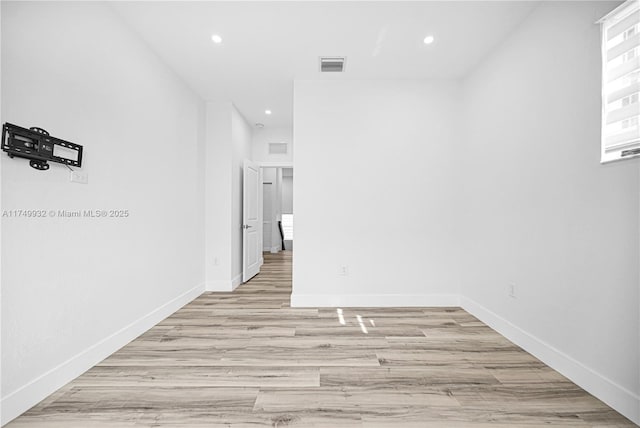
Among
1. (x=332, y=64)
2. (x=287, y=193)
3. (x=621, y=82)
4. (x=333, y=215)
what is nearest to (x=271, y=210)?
(x=287, y=193)

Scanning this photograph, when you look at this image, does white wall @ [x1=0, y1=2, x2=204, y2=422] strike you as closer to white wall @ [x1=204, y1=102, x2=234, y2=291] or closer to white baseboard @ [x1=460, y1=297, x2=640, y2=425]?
white wall @ [x1=204, y1=102, x2=234, y2=291]

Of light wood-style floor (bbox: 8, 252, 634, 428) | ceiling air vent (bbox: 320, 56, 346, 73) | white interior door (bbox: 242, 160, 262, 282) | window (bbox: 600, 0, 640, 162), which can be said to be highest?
ceiling air vent (bbox: 320, 56, 346, 73)

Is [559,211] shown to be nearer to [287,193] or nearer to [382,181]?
[382,181]

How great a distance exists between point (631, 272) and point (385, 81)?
282 centimetres

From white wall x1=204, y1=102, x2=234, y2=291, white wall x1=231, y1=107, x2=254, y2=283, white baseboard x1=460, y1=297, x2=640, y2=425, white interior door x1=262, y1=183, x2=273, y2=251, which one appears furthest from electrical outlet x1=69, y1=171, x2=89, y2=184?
white interior door x1=262, y1=183, x2=273, y2=251

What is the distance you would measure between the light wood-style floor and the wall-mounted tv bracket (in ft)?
4.48

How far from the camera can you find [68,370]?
1.95 meters

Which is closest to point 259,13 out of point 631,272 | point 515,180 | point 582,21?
point 582,21

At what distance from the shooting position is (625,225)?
1688 mm

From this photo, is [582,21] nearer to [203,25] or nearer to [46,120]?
[203,25]

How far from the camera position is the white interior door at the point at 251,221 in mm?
4762

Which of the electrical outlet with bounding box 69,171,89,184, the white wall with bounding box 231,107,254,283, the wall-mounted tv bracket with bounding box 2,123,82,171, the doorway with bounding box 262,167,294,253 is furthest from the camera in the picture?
the doorway with bounding box 262,167,294,253

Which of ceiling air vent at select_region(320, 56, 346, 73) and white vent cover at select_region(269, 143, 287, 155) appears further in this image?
white vent cover at select_region(269, 143, 287, 155)

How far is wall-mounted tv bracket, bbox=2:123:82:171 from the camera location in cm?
157
